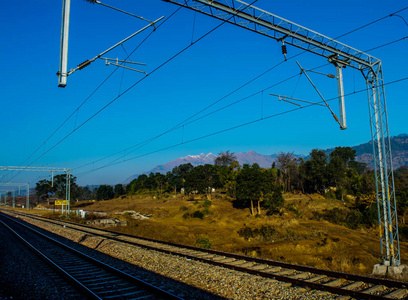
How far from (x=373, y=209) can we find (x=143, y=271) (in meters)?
48.4

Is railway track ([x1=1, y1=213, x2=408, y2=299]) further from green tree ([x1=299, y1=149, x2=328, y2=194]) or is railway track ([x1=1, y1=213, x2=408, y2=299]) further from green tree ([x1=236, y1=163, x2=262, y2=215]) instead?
green tree ([x1=299, y1=149, x2=328, y2=194])

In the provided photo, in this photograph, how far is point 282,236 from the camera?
32.0 meters

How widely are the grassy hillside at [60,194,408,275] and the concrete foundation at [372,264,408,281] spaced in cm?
214

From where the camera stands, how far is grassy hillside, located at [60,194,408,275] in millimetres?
21067

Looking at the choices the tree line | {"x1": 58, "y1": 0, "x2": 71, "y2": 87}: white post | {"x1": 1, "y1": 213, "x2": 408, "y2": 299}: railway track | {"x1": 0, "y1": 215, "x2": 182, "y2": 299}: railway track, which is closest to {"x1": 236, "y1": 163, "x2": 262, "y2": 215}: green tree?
the tree line

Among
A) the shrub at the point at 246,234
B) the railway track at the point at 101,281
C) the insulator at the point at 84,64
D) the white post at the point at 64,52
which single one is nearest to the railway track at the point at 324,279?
the railway track at the point at 101,281

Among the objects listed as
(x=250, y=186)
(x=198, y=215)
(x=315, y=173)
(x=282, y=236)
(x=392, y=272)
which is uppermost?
(x=315, y=173)

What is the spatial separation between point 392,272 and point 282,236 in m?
17.8

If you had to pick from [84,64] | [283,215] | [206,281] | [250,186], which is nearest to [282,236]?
[206,281]

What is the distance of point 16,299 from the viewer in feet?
31.3

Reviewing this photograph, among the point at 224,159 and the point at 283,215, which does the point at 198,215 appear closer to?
the point at 283,215

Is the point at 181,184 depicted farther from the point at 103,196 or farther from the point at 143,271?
the point at 143,271

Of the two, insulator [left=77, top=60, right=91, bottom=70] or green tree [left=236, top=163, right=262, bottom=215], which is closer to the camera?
insulator [left=77, top=60, right=91, bottom=70]

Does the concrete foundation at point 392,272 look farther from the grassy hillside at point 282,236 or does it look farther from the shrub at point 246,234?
the shrub at point 246,234
